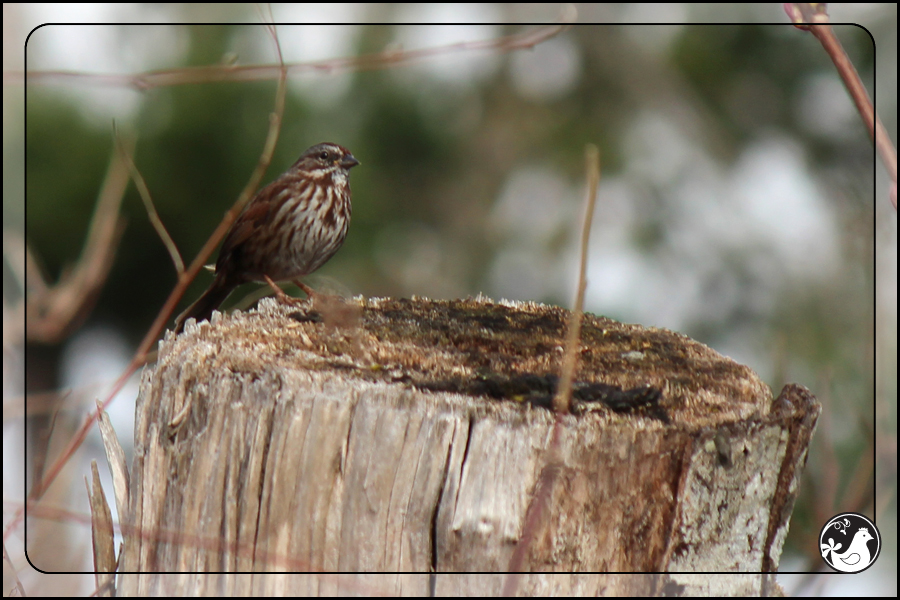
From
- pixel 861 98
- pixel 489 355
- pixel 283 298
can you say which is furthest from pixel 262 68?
pixel 283 298

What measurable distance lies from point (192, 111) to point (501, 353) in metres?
3.99

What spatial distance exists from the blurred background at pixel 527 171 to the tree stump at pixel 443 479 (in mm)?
797

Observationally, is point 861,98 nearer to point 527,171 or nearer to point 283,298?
point 283,298

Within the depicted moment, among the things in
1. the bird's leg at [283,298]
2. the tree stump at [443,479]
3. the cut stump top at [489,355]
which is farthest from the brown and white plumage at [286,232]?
the tree stump at [443,479]

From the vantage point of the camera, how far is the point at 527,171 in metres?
7.94

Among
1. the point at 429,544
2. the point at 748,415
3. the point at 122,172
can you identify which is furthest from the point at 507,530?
the point at 122,172

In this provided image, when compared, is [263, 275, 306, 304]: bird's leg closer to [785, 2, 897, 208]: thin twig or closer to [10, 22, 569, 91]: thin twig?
[10, 22, 569, 91]: thin twig

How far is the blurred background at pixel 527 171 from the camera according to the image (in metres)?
4.23

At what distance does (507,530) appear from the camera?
149 centimetres


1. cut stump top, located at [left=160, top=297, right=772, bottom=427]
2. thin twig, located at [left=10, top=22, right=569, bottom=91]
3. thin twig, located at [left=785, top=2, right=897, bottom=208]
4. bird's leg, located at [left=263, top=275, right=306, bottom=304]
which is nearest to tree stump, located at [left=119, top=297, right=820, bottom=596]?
cut stump top, located at [left=160, top=297, right=772, bottom=427]

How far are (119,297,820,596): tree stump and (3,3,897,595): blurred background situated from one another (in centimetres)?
80

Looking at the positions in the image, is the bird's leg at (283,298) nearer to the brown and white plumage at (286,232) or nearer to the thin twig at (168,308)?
the brown and white plumage at (286,232)

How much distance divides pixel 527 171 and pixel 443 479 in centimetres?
666

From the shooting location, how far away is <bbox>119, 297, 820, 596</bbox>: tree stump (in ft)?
4.98
